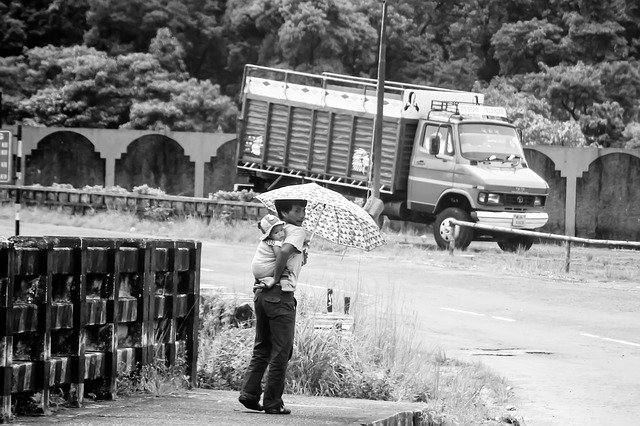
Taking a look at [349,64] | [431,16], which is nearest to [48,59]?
[349,64]

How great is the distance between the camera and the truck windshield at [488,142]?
27688mm

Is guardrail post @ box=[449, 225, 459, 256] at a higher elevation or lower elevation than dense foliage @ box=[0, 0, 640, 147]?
lower

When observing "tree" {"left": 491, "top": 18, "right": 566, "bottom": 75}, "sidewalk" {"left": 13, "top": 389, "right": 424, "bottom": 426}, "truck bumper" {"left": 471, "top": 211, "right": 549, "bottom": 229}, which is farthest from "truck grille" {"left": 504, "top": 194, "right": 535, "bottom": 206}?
"tree" {"left": 491, "top": 18, "right": 566, "bottom": 75}

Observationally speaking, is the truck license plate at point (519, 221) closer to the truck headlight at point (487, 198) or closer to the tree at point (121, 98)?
the truck headlight at point (487, 198)

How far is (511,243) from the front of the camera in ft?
92.7

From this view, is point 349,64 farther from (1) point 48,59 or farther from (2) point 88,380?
(2) point 88,380

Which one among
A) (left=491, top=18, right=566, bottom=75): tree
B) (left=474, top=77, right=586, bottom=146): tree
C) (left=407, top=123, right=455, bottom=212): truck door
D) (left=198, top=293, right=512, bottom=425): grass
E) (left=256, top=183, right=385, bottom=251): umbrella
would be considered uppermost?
(left=491, top=18, right=566, bottom=75): tree

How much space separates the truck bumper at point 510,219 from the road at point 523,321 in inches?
75.8

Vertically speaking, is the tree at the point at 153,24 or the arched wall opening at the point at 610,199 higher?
the tree at the point at 153,24

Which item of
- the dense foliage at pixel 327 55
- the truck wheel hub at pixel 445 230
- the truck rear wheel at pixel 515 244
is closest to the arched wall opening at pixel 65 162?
the dense foliage at pixel 327 55

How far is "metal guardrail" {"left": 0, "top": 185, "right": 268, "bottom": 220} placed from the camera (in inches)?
1174

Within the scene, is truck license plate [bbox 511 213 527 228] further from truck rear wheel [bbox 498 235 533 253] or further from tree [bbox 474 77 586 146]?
tree [bbox 474 77 586 146]

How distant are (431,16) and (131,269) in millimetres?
48173

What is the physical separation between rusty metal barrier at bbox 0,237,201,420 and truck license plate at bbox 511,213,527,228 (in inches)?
671
